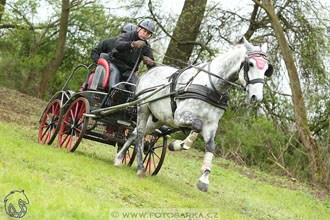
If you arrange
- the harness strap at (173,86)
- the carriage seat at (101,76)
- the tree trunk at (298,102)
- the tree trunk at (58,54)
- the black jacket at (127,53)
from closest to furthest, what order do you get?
the harness strap at (173,86)
the carriage seat at (101,76)
the black jacket at (127,53)
the tree trunk at (298,102)
the tree trunk at (58,54)

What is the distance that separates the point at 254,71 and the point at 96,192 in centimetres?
247

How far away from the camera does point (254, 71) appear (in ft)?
19.1

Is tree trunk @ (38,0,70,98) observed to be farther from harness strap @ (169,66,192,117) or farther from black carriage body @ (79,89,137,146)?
harness strap @ (169,66,192,117)

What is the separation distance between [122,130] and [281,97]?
8.50m

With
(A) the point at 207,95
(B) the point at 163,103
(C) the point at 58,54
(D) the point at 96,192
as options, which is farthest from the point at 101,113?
(C) the point at 58,54

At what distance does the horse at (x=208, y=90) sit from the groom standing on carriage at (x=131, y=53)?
1.11 m

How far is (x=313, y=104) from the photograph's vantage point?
1440cm

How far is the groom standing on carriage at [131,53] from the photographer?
7625 millimetres

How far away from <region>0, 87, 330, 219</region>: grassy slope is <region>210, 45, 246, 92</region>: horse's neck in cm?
163

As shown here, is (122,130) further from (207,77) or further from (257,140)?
(257,140)

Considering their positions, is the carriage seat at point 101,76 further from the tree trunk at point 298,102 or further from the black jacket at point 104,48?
the tree trunk at point 298,102

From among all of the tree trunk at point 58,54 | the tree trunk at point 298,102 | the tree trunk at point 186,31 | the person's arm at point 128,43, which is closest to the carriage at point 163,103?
the person's arm at point 128,43

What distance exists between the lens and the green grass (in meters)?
4.38

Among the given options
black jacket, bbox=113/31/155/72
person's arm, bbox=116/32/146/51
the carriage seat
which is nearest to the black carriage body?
the carriage seat
